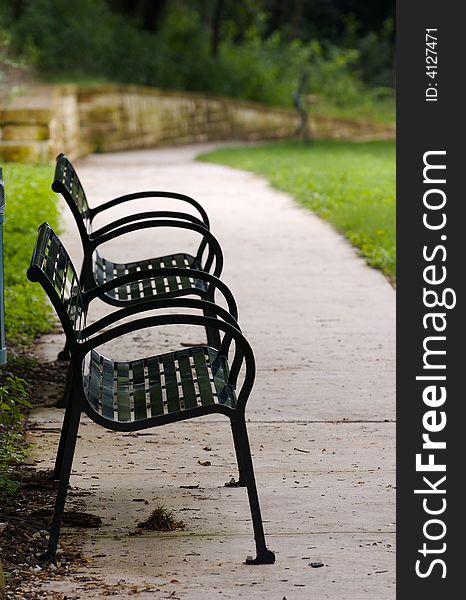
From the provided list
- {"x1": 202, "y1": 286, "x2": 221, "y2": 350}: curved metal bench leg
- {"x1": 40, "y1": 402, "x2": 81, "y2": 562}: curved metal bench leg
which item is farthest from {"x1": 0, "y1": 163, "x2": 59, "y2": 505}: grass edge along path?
{"x1": 202, "y1": 286, "x2": 221, "y2": 350}: curved metal bench leg

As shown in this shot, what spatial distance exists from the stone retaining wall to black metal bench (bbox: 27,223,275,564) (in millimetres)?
11745

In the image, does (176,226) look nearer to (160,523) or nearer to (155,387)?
(155,387)

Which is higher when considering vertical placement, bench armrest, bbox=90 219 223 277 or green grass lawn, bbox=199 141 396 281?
bench armrest, bbox=90 219 223 277

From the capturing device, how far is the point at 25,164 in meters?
15.8

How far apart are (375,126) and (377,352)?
2456cm

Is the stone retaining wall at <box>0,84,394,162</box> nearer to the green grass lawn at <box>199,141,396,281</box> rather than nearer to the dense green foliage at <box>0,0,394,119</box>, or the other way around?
the dense green foliage at <box>0,0,394,119</box>

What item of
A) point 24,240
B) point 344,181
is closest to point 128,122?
point 344,181

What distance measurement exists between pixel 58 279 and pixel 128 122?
64.1 ft

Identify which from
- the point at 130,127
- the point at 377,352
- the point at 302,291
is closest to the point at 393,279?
the point at 302,291

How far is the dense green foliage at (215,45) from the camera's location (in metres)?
23.5

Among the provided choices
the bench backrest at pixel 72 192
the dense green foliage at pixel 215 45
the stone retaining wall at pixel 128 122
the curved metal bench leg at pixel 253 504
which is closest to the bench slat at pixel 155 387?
the curved metal bench leg at pixel 253 504

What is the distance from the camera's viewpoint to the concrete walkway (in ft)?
12.9

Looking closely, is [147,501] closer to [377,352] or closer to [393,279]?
[377,352]

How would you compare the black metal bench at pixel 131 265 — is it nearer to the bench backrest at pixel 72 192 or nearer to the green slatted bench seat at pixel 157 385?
the bench backrest at pixel 72 192
